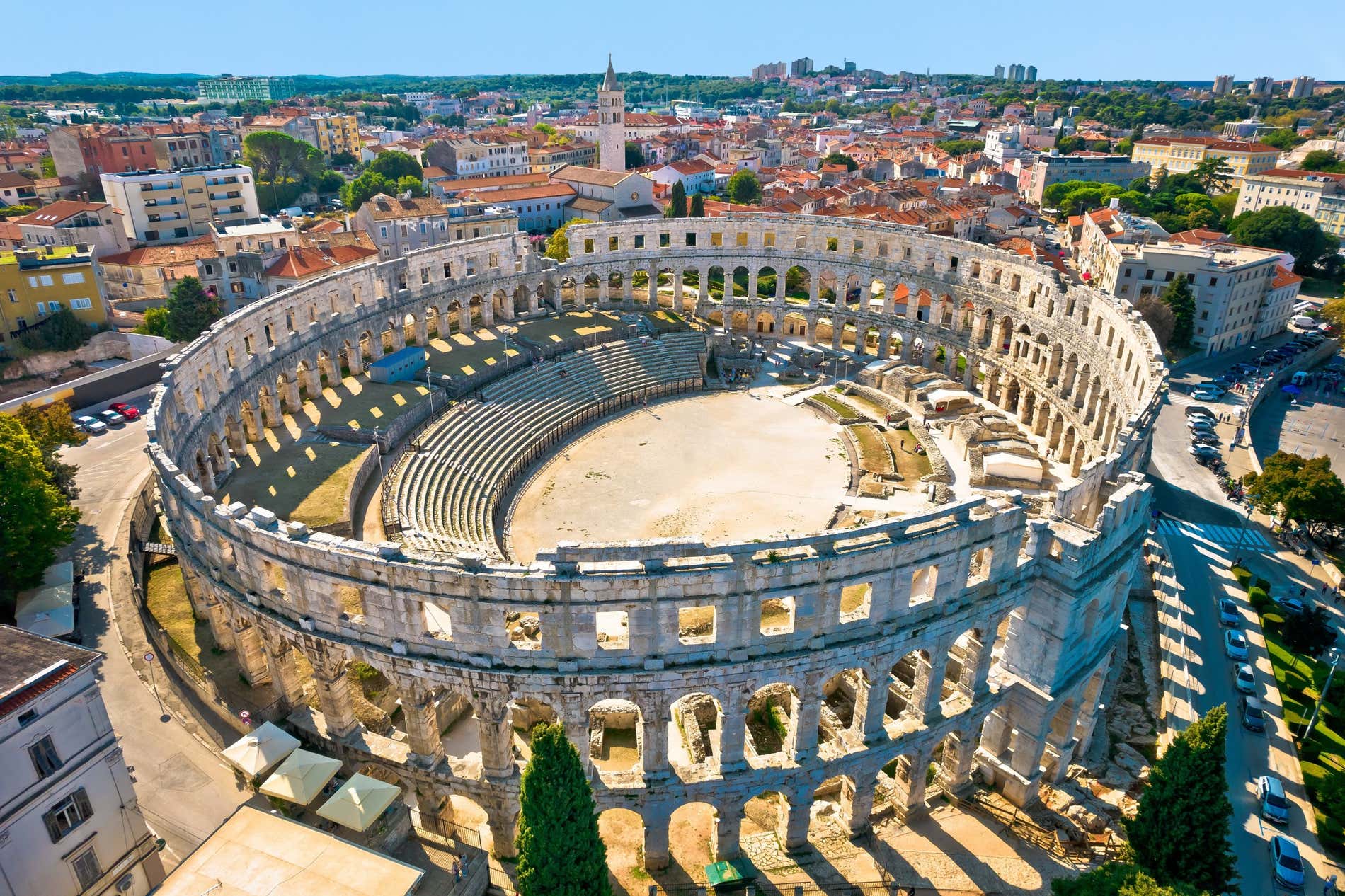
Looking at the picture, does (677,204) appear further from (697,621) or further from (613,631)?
(613,631)

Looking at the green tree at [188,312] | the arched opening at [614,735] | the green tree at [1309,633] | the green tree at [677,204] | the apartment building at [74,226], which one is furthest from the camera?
the green tree at [677,204]

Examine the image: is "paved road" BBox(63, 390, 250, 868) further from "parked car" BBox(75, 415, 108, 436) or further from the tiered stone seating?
"parked car" BBox(75, 415, 108, 436)

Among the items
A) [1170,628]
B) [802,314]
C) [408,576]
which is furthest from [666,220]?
[408,576]

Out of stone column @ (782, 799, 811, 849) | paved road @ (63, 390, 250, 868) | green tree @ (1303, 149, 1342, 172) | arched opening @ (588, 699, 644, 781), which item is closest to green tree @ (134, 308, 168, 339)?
paved road @ (63, 390, 250, 868)

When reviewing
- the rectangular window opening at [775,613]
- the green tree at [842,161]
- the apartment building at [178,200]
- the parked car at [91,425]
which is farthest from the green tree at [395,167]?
the rectangular window opening at [775,613]

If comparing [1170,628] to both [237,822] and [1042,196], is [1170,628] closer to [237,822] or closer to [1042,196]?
[237,822]

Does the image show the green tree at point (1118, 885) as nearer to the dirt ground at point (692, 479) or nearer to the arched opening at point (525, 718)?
the arched opening at point (525, 718)
